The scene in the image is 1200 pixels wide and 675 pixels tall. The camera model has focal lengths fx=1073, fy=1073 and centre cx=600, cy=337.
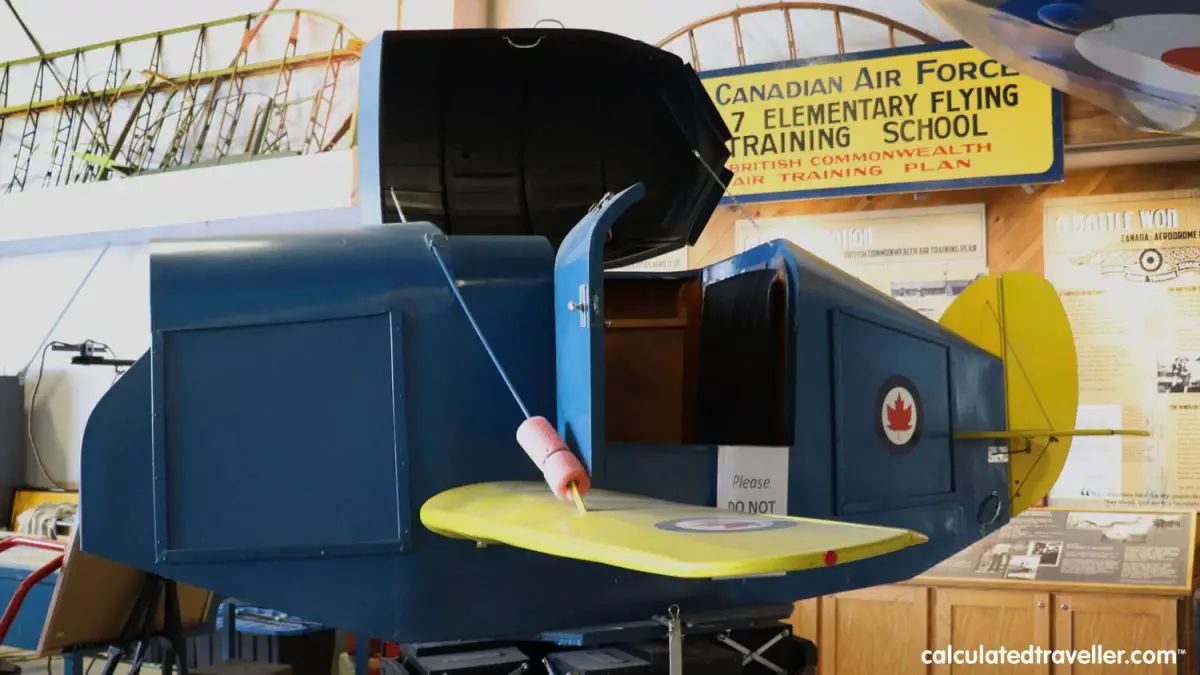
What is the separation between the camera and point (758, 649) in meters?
2.96

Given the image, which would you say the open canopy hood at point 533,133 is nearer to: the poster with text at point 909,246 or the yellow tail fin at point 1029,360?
the yellow tail fin at point 1029,360

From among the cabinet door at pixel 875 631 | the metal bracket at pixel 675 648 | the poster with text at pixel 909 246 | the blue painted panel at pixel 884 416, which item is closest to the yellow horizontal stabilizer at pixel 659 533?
the metal bracket at pixel 675 648

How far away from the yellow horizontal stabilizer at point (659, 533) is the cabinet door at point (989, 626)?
12.3 ft

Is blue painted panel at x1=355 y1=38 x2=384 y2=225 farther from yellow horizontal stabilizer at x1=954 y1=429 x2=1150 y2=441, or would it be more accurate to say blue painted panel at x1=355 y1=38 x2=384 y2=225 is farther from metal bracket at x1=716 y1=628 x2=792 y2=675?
yellow horizontal stabilizer at x1=954 y1=429 x2=1150 y2=441

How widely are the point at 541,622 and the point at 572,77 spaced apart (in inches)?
70.0

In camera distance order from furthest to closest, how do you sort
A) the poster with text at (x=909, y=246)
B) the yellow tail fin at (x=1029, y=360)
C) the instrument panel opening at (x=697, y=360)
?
the poster with text at (x=909, y=246), the yellow tail fin at (x=1029, y=360), the instrument panel opening at (x=697, y=360)

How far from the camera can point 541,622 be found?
2697 millimetres

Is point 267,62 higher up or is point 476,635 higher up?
point 267,62

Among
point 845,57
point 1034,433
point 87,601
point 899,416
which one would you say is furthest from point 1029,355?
point 87,601

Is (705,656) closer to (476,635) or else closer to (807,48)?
(476,635)

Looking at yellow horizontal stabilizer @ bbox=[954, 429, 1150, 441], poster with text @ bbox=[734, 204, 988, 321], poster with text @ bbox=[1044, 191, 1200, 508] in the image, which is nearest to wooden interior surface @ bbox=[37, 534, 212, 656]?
yellow horizontal stabilizer @ bbox=[954, 429, 1150, 441]

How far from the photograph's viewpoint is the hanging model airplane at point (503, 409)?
238cm

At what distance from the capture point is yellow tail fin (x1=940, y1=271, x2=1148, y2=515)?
14.2ft

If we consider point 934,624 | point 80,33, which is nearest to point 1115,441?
point 934,624
